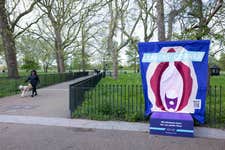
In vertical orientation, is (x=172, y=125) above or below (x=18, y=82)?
below

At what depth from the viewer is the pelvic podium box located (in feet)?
17.8

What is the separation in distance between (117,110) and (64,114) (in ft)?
6.69

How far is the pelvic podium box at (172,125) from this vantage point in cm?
543

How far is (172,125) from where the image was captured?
555 cm

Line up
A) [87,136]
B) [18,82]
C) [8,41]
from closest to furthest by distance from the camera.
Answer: [87,136] < [18,82] < [8,41]

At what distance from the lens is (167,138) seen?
5.37m

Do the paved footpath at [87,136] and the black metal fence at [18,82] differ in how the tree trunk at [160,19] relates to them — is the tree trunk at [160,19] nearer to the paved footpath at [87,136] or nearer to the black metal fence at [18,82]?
the paved footpath at [87,136]

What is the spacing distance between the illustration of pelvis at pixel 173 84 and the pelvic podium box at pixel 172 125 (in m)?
0.50

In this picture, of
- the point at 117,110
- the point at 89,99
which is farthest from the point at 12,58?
the point at 117,110

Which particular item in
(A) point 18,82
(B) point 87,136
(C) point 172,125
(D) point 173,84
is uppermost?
(D) point 173,84

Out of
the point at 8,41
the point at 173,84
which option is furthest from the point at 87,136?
the point at 8,41

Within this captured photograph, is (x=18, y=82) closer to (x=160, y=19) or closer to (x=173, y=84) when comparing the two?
(x=160, y=19)

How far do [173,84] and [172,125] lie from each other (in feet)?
4.17

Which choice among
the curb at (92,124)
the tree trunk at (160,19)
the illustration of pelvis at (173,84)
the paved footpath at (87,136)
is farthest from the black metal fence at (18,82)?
the illustration of pelvis at (173,84)
